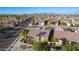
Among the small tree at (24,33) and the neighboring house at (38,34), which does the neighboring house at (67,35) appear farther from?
the small tree at (24,33)

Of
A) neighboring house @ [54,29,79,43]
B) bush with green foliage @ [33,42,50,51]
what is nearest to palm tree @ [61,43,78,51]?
neighboring house @ [54,29,79,43]

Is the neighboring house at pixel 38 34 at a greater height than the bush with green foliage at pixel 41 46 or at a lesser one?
greater

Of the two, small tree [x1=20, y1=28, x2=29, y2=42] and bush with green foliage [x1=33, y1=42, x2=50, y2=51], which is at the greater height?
small tree [x1=20, y1=28, x2=29, y2=42]

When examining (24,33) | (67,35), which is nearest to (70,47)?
(67,35)

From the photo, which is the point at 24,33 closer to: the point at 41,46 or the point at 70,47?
the point at 41,46

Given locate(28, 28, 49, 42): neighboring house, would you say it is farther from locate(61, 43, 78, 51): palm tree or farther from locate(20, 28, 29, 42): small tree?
locate(61, 43, 78, 51): palm tree

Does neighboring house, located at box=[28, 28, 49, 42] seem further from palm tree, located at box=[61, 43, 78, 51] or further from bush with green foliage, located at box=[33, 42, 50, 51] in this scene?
palm tree, located at box=[61, 43, 78, 51]

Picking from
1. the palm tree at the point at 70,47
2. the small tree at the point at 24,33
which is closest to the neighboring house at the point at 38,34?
the small tree at the point at 24,33

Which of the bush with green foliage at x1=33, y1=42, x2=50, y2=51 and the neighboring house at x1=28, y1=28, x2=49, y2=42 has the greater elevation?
the neighboring house at x1=28, y1=28, x2=49, y2=42

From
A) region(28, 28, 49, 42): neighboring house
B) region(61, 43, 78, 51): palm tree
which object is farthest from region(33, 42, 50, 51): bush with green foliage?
region(61, 43, 78, 51): palm tree

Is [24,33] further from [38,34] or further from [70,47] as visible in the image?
[70,47]

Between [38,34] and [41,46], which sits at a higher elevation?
[38,34]
